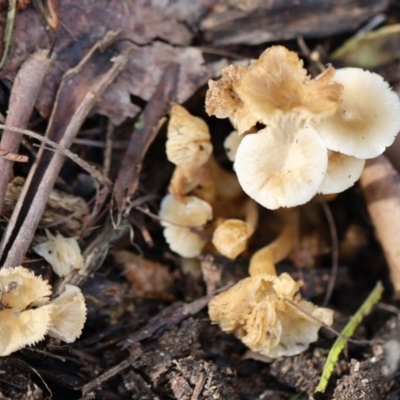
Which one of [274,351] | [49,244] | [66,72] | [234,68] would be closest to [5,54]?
[66,72]

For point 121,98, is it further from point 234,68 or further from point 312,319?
point 312,319

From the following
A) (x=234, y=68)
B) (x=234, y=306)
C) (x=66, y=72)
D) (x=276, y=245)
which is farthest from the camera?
(x=276, y=245)

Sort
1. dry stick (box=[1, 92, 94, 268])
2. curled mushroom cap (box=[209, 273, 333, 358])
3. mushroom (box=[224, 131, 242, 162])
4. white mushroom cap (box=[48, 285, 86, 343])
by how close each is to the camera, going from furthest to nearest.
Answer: mushroom (box=[224, 131, 242, 162]), curled mushroom cap (box=[209, 273, 333, 358]), dry stick (box=[1, 92, 94, 268]), white mushroom cap (box=[48, 285, 86, 343])

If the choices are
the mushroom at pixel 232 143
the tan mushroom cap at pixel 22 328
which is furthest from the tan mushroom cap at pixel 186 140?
the tan mushroom cap at pixel 22 328

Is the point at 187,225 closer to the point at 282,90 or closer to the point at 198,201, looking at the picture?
the point at 198,201

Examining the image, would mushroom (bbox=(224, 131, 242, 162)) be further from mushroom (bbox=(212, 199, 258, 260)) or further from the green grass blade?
the green grass blade

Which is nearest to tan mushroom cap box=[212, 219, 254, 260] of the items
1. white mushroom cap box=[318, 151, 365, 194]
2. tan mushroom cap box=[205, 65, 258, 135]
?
white mushroom cap box=[318, 151, 365, 194]
